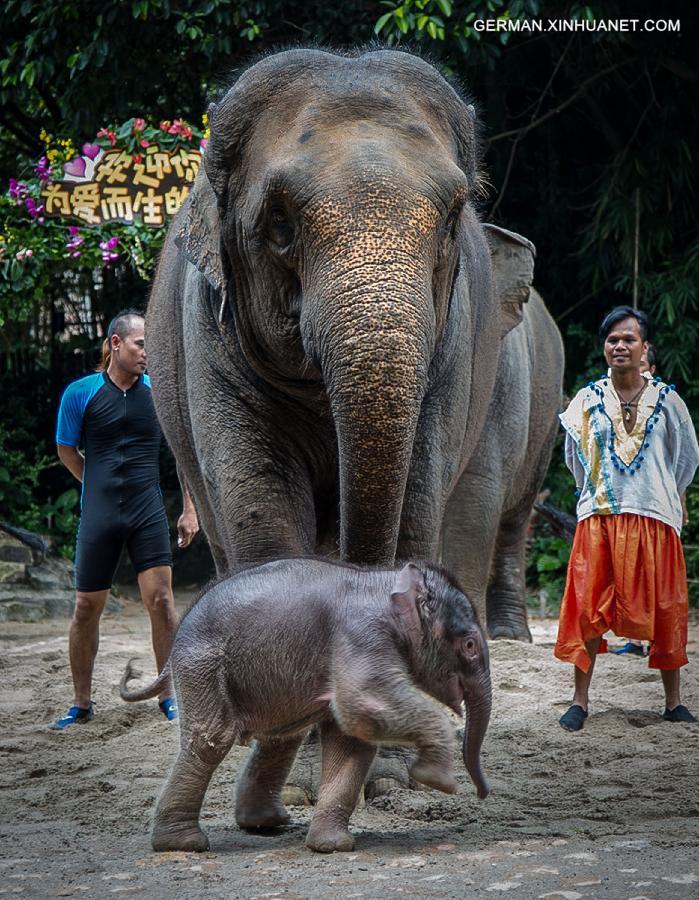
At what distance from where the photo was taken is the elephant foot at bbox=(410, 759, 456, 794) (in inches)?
134

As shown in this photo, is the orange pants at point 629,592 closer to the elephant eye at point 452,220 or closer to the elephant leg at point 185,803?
the elephant eye at point 452,220

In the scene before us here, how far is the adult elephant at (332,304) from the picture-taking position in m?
3.59

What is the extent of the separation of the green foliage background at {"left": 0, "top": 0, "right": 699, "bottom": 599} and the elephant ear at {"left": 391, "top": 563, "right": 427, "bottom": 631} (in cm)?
710

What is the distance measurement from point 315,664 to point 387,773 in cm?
90

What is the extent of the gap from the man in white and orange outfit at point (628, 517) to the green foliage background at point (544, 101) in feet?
14.4

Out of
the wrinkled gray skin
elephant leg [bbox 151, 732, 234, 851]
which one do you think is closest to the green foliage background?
the wrinkled gray skin

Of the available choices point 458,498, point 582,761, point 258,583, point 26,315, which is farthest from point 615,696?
point 26,315

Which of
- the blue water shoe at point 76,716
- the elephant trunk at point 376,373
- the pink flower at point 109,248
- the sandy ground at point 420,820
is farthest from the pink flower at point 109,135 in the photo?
the elephant trunk at point 376,373

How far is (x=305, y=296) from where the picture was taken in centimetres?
384

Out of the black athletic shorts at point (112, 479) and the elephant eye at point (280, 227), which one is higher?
the elephant eye at point (280, 227)

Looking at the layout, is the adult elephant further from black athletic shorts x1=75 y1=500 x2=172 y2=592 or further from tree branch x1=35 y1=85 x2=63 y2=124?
tree branch x1=35 y1=85 x2=63 y2=124

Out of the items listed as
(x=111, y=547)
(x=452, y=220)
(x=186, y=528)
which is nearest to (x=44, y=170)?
(x=186, y=528)

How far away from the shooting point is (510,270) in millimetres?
5930

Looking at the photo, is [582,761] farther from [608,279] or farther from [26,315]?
[26,315]
